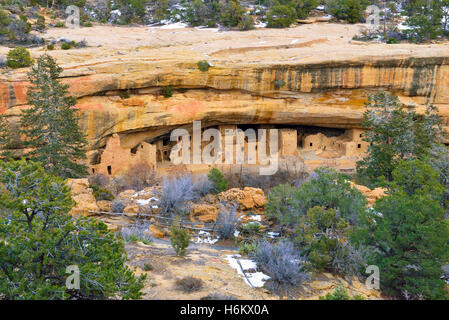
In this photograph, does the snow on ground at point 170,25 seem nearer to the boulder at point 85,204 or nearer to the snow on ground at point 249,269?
the boulder at point 85,204

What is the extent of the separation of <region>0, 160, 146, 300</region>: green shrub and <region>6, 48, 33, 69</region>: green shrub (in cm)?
1198

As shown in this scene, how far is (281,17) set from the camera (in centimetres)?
3069

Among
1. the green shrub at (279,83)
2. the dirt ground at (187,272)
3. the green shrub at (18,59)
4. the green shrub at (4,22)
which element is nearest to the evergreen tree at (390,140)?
the green shrub at (279,83)

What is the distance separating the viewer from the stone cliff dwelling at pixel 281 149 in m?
18.7

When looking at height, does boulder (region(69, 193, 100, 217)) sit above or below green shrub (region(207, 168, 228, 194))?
above

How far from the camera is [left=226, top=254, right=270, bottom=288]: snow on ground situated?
8.08m

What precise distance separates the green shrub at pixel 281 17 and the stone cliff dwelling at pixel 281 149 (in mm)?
9326

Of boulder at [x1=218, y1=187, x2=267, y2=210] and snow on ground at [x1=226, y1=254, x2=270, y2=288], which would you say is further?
boulder at [x1=218, y1=187, x2=267, y2=210]

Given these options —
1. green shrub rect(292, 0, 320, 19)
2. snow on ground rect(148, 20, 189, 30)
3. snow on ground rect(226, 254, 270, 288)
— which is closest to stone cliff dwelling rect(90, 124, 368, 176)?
snow on ground rect(226, 254, 270, 288)

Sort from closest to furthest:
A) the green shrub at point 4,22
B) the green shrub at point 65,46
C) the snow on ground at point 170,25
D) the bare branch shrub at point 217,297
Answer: the bare branch shrub at point 217,297, the green shrub at point 65,46, the green shrub at point 4,22, the snow on ground at point 170,25

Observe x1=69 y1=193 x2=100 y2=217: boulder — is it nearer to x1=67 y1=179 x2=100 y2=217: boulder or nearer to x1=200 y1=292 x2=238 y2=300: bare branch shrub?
x1=67 y1=179 x2=100 y2=217: boulder

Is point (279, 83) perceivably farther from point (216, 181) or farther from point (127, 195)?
point (127, 195)
